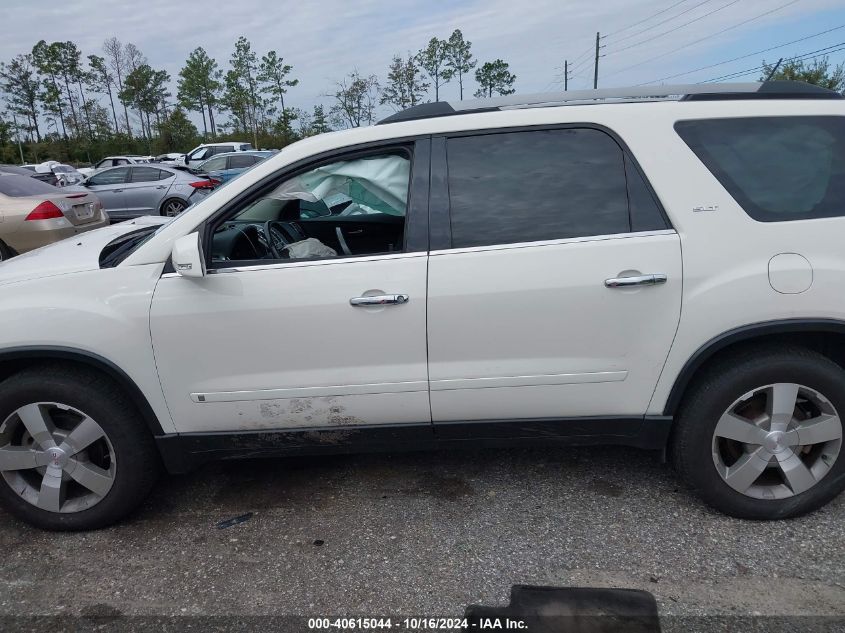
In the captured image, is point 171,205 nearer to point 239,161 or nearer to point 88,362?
point 239,161

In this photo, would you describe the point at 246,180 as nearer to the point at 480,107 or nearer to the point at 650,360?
the point at 480,107

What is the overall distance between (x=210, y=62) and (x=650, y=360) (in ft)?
213

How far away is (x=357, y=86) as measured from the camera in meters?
49.2

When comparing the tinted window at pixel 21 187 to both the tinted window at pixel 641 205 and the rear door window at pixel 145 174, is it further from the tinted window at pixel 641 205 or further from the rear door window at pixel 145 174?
the tinted window at pixel 641 205

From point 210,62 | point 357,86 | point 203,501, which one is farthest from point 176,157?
point 203,501

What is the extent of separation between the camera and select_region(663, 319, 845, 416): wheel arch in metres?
2.45

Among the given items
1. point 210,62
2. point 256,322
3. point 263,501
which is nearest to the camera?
point 256,322

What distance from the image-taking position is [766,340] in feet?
8.38

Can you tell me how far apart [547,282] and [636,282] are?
358mm

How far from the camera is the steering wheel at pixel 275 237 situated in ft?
11.0

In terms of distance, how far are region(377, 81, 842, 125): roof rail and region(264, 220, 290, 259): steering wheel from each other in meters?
1.01

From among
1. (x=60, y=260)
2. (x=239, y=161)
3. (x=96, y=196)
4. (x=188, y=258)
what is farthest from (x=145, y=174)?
(x=188, y=258)

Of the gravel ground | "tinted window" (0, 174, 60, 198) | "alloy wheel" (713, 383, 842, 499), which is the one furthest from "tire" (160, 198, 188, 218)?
"alloy wheel" (713, 383, 842, 499)

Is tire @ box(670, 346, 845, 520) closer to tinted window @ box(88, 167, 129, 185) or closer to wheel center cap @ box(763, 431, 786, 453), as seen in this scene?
wheel center cap @ box(763, 431, 786, 453)
